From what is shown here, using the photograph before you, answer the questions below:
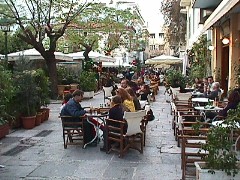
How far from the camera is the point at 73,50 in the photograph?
38.1 metres

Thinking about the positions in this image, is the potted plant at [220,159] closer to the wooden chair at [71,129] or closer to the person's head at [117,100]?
the person's head at [117,100]

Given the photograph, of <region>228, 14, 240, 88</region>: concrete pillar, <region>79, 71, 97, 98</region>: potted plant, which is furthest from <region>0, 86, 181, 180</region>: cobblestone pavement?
<region>79, 71, 97, 98</region>: potted plant

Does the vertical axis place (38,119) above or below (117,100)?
below

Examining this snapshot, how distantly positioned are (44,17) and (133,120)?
1256cm

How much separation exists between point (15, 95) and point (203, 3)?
11.3 m

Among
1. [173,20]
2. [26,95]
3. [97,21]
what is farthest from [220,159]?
[173,20]

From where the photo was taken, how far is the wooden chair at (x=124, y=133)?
7719 mm

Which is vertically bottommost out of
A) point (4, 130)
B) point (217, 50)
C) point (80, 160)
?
point (80, 160)

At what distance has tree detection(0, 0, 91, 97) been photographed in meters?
18.2

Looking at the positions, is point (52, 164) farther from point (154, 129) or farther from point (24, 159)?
point (154, 129)

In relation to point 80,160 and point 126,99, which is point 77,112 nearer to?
point 126,99

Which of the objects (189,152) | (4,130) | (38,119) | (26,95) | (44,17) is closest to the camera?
(189,152)

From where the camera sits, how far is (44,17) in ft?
62.4

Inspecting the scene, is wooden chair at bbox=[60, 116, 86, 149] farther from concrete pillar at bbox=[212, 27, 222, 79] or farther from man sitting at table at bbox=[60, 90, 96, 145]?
concrete pillar at bbox=[212, 27, 222, 79]
